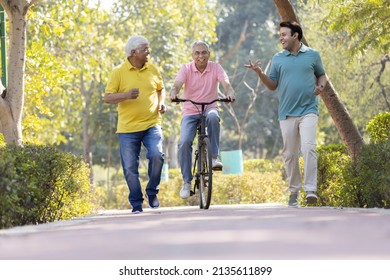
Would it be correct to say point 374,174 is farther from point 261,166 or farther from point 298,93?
point 261,166

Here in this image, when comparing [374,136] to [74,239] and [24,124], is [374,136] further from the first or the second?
[24,124]

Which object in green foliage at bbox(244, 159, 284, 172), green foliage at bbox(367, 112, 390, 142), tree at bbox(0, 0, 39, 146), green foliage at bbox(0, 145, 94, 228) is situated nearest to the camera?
green foliage at bbox(0, 145, 94, 228)

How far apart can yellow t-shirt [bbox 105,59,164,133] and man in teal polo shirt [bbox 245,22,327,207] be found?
1.42 metres

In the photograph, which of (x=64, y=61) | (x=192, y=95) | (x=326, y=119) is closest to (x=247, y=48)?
(x=326, y=119)

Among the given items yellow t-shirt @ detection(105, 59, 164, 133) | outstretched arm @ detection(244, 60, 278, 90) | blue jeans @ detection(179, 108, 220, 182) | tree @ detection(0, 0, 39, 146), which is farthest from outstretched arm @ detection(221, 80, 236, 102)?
tree @ detection(0, 0, 39, 146)

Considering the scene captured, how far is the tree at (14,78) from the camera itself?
15.1 metres

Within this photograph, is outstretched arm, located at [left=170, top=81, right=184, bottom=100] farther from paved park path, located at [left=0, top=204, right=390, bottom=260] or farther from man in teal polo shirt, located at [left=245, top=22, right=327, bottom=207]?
paved park path, located at [left=0, top=204, right=390, bottom=260]

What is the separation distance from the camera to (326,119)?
44938 millimetres

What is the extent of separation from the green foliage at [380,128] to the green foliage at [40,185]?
4151 mm

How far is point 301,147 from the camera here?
1344 centimetres

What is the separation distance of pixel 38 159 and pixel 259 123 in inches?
1932

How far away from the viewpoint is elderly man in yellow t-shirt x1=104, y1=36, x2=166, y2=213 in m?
13.3

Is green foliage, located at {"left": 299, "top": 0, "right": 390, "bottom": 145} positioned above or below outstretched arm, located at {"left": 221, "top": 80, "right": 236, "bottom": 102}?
above

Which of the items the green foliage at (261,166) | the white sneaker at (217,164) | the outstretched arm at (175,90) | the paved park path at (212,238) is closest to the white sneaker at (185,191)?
the white sneaker at (217,164)
